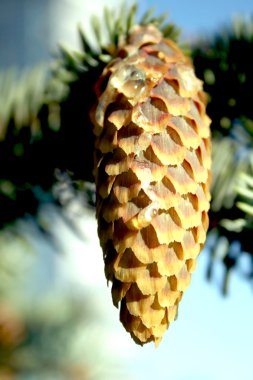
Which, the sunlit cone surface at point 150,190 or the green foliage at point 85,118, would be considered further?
the green foliage at point 85,118

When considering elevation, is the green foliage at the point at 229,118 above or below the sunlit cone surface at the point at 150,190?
below

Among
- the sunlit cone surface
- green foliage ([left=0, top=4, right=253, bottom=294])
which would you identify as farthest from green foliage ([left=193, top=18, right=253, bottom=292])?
the sunlit cone surface

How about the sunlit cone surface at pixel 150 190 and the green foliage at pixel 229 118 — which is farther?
the green foliage at pixel 229 118

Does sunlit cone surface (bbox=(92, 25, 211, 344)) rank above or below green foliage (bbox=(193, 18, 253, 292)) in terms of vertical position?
above

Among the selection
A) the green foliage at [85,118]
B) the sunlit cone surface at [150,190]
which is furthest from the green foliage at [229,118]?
the sunlit cone surface at [150,190]

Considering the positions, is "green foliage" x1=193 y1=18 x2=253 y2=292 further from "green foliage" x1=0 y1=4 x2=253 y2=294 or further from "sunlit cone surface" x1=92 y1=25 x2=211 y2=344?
"sunlit cone surface" x1=92 y1=25 x2=211 y2=344

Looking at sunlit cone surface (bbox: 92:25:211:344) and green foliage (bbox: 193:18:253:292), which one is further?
green foliage (bbox: 193:18:253:292)

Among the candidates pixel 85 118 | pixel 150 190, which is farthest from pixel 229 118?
pixel 150 190

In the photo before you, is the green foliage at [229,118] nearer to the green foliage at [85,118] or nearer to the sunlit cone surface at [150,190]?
the green foliage at [85,118]
